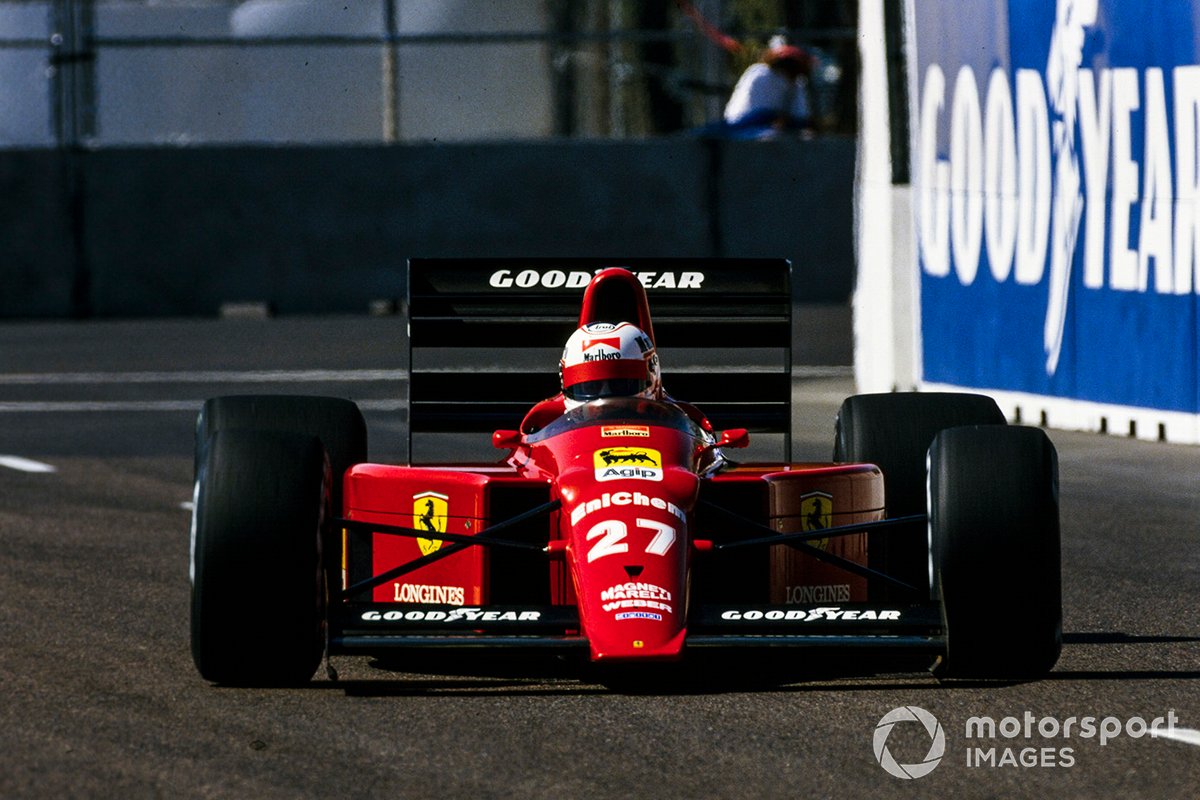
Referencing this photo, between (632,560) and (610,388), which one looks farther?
(610,388)

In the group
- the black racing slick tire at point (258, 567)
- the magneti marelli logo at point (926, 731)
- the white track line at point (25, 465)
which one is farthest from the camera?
the white track line at point (25, 465)

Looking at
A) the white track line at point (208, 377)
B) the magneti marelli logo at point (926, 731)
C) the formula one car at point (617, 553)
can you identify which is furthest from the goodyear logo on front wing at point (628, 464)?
the white track line at point (208, 377)

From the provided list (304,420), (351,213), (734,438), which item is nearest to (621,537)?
(734,438)

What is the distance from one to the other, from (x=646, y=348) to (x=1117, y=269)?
612 cm

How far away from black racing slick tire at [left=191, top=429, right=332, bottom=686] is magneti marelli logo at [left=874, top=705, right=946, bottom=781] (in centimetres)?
155

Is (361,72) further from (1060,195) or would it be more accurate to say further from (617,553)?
Answer: (617,553)

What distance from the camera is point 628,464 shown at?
23.0ft

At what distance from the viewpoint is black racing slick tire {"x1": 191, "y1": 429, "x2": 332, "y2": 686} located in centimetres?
659

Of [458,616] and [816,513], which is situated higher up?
[816,513]

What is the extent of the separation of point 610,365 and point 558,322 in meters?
1.27

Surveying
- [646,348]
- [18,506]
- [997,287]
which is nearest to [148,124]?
[997,287]

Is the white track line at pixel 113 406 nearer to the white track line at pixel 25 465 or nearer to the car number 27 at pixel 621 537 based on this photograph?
the white track line at pixel 25 465

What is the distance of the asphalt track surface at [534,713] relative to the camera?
5.77 m

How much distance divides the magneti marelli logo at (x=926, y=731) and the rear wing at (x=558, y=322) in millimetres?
2444
